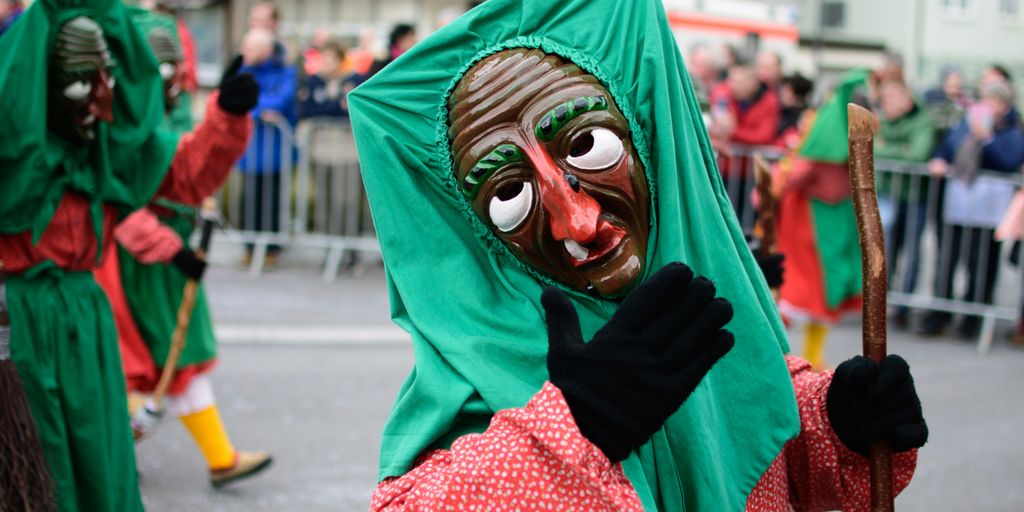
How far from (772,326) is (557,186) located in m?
0.47

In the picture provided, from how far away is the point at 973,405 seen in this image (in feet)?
21.0

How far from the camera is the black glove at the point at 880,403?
1.79 m

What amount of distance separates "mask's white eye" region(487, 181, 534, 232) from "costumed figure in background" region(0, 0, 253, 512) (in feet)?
6.14

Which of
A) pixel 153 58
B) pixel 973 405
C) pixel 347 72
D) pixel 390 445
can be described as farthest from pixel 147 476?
pixel 347 72

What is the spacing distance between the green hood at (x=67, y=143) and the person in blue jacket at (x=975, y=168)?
6361 millimetres

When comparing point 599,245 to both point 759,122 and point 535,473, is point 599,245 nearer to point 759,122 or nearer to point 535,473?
point 535,473

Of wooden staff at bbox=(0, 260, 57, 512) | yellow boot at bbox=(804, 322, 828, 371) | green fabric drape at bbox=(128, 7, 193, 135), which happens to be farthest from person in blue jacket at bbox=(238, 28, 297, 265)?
wooden staff at bbox=(0, 260, 57, 512)

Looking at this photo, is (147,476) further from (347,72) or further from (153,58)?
(347,72)

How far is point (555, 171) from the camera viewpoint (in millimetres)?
1678

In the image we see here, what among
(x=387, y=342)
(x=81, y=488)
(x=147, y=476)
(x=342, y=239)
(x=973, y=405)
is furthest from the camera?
(x=342, y=239)

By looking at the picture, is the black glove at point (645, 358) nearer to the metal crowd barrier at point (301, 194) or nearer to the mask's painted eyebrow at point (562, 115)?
the mask's painted eyebrow at point (562, 115)

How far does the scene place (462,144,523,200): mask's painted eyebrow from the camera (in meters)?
1.68

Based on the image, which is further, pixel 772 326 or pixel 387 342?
pixel 387 342

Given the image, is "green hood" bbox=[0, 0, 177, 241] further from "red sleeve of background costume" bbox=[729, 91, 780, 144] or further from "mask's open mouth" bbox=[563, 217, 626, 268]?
"red sleeve of background costume" bbox=[729, 91, 780, 144]
